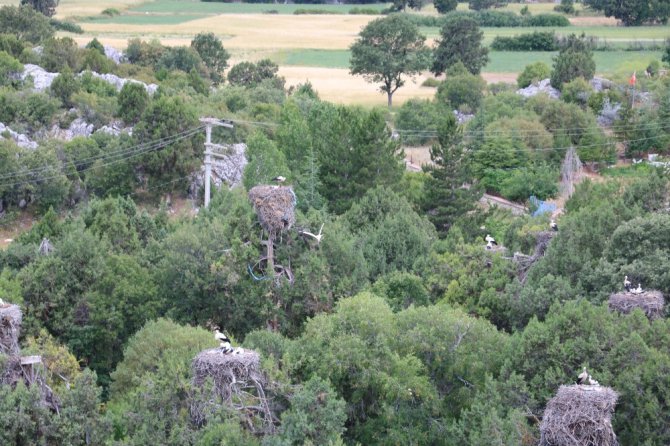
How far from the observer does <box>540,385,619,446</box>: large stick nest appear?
94.2 ft

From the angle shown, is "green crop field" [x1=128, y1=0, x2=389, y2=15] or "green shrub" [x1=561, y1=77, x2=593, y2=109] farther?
"green crop field" [x1=128, y1=0, x2=389, y2=15]

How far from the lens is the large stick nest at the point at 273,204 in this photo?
4278 cm

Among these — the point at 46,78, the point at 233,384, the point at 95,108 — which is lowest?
the point at 46,78

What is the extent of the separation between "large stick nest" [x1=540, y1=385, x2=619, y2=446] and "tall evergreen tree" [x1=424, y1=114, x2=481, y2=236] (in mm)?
37137

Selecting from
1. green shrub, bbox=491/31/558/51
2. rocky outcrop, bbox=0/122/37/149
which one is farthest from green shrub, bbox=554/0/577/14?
rocky outcrop, bbox=0/122/37/149

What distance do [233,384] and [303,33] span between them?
421ft

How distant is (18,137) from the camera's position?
82000 mm

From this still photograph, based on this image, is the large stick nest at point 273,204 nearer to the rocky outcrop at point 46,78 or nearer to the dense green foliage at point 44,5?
the rocky outcrop at point 46,78

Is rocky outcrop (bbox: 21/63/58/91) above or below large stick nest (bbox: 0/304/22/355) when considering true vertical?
below

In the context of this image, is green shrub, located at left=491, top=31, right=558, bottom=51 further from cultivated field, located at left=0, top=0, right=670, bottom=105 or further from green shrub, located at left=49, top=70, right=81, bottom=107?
green shrub, located at left=49, top=70, right=81, bottom=107

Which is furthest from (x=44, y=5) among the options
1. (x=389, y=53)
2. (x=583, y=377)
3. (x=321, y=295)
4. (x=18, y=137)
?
(x=583, y=377)

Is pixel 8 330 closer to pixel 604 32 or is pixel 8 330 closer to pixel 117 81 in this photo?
pixel 117 81

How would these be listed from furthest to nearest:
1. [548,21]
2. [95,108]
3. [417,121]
Result: 1. [548,21]
2. [417,121]
3. [95,108]

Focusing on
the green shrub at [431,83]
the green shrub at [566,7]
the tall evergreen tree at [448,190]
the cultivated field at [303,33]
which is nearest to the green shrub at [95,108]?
the cultivated field at [303,33]
